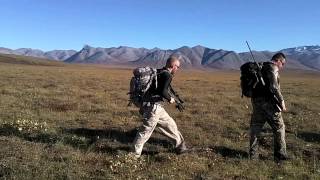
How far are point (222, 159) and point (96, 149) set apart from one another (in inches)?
108

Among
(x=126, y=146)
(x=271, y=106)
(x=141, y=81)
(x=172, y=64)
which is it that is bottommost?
(x=126, y=146)

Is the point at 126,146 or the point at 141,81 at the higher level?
the point at 141,81

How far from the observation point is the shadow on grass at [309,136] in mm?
13419

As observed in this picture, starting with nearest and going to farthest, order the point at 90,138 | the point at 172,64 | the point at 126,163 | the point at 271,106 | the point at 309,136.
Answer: the point at 126,163
the point at 172,64
the point at 271,106
the point at 90,138
the point at 309,136

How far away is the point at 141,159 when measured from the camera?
10.0 metres

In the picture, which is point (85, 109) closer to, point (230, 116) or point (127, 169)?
point (230, 116)

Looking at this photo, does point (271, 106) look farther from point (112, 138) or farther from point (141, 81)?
point (112, 138)

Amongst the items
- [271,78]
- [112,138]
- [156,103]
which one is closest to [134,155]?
[156,103]

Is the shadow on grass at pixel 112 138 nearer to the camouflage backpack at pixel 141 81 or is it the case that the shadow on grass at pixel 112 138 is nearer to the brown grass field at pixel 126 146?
the brown grass field at pixel 126 146

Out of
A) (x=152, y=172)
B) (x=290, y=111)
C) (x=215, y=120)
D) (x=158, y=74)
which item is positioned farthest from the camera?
(x=290, y=111)

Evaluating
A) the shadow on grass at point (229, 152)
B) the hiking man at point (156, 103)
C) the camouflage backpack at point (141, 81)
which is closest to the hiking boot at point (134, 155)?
the hiking man at point (156, 103)

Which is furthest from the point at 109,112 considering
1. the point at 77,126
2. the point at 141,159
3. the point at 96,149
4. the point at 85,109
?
the point at 141,159

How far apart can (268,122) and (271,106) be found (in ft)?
1.26

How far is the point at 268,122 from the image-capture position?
10.7 m
